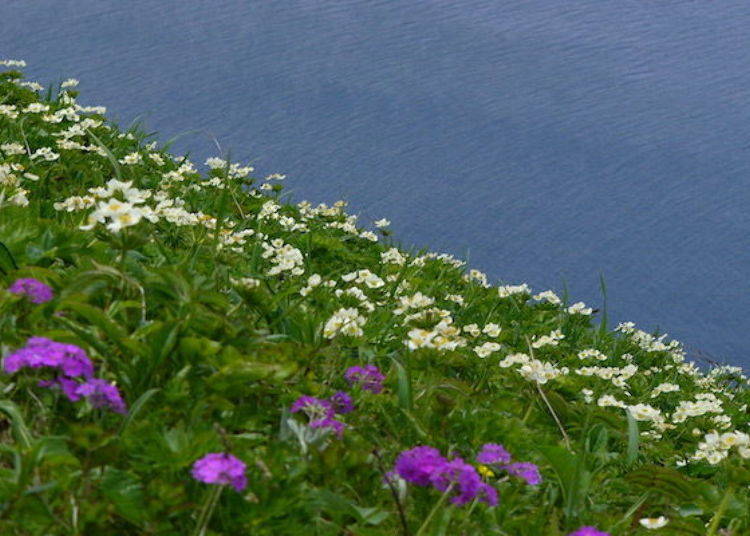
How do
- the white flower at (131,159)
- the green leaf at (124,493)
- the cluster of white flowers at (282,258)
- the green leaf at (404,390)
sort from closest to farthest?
the green leaf at (124,493) → the green leaf at (404,390) → the cluster of white flowers at (282,258) → the white flower at (131,159)

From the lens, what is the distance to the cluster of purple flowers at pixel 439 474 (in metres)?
2.19

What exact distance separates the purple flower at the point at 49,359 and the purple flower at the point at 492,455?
963 millimetres

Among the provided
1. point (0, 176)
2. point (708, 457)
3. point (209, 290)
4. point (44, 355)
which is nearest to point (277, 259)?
point (0, 176)

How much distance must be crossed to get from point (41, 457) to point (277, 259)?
2.52 m

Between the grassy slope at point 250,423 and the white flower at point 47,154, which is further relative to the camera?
the white flower at point 47,154

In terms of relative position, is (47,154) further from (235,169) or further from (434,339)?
(434,339)

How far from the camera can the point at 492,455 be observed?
250cm

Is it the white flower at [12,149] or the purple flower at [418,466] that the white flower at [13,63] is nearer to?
the white flower at [12,149]

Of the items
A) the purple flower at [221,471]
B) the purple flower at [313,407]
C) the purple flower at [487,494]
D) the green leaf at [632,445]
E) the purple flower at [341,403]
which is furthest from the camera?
the green leaf at [632,445]

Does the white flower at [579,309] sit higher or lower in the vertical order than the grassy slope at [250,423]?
lower

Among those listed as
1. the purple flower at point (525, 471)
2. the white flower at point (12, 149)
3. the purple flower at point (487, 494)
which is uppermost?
the white flower at point (12, 149)

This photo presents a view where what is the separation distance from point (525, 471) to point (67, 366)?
3.70ft

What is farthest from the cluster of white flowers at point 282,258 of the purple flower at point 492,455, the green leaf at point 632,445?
the purple flower at point 492,455

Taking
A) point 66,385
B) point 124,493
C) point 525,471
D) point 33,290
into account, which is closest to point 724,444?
point 525,471
